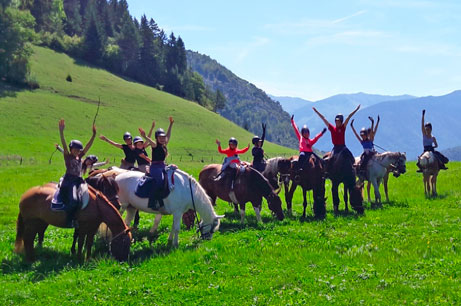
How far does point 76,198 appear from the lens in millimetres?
9758

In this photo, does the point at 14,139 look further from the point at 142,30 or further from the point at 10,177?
the point at 142,30

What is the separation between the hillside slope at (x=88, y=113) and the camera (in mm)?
60188

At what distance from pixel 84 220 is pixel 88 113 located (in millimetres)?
72952

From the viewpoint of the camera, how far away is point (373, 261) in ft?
30.8

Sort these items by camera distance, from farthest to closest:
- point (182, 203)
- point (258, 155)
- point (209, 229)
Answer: point (258, 155) → point (209, 229) → point (182, 203)

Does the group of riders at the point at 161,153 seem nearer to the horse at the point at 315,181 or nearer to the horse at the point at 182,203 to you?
the horse at the point at 315,181

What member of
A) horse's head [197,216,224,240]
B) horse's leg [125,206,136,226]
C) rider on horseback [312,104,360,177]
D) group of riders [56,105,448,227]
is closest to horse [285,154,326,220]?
group of riders [56,105,448,227]

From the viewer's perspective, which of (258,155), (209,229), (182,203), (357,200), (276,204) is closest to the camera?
(182,203)

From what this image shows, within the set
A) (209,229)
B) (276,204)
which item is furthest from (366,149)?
(209,229)

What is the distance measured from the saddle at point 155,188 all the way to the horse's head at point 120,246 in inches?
55.8

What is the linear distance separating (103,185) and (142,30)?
127m

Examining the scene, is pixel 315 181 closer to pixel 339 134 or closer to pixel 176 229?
pixel 339 134

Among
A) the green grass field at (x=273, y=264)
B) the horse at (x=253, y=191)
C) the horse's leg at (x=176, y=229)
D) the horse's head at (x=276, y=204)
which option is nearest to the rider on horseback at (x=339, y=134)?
the green grass field at (x=273, y=264)

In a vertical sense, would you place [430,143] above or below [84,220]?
above
